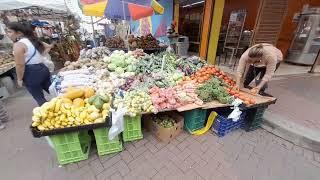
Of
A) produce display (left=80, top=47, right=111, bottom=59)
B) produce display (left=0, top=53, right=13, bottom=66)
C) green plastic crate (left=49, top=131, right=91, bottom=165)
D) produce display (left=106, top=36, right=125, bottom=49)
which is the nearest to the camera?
green plastic crate (left=49, top=131, right=91, bottom=165)

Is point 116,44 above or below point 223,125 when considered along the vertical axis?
above

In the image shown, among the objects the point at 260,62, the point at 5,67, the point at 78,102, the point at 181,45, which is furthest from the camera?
the point at 181,45

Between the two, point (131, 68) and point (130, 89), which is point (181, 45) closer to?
point (131, 68)

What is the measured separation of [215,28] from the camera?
6164mm

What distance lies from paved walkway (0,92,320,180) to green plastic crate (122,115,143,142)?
0.10m

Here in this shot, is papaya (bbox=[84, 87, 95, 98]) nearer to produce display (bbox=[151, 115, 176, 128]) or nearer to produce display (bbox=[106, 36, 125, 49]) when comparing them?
produce display (bbox=[151, 115, 176, 128])

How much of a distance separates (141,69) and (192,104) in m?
1.71

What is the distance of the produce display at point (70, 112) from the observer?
2182mm

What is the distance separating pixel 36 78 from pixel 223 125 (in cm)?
332

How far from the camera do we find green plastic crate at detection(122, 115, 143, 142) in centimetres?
277

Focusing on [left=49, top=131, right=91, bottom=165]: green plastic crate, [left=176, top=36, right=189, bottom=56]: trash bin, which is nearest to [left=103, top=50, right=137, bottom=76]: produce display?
[left=49, top=131, right=91, bottom=165]: green plastic crate

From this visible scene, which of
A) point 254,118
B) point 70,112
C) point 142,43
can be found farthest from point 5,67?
point 254,118

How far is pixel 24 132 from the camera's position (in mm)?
3207

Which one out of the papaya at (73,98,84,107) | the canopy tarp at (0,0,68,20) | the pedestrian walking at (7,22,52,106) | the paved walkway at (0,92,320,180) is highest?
the canopy tarp at (0,0,68,20)
